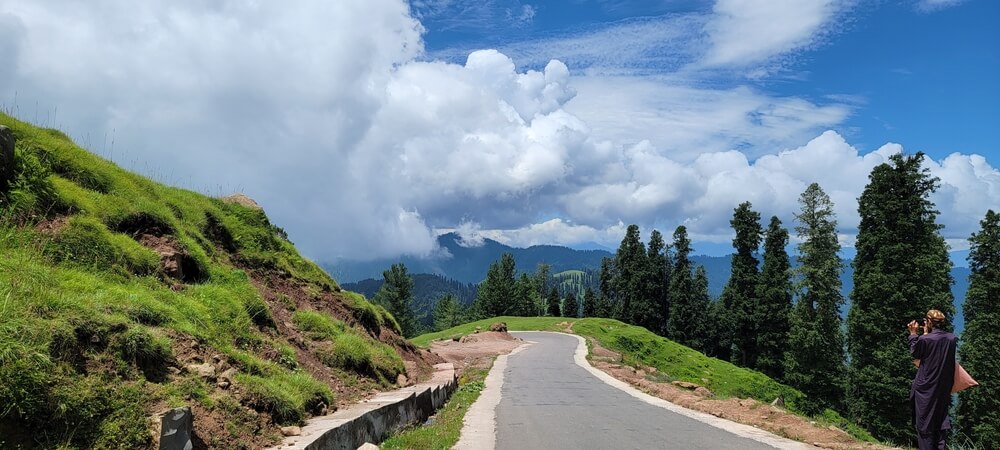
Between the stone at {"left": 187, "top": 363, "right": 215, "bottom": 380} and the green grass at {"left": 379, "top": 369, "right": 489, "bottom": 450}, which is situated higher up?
the stone at {"left": 187, "top": 363, "right": 215, "bottom": 380}

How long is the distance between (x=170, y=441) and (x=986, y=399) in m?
39.0

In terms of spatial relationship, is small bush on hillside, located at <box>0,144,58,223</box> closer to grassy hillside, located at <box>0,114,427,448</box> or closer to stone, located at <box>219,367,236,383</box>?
grassy hillside, located at <box>0,114,427,448</box>

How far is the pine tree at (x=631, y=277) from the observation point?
254 ft

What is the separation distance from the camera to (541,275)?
14100 cm

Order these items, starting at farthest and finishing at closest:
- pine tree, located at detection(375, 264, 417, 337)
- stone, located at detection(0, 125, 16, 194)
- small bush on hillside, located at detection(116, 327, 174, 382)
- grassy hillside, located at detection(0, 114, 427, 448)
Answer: pine tree, located at detection(375, 264, 417, 337), stone, located at detection(0, 125, 16, 194), small bush on hillside, located at detection(116, 327, 174, 382), grassy hillside, located at detection(0, 114, 427, 448)

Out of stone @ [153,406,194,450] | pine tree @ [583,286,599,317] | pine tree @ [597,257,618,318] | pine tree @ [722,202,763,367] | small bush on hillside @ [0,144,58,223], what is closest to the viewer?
stone @ [153,406,194,450]

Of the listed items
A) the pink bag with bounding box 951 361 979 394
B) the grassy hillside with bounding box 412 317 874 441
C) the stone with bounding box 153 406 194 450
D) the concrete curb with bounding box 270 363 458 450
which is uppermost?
the stone with bounding box 153 406 194 450

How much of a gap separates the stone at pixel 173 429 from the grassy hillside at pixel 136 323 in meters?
0.11

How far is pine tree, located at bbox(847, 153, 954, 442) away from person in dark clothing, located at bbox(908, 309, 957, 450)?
27.1m

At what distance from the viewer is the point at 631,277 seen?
8075 centimetres

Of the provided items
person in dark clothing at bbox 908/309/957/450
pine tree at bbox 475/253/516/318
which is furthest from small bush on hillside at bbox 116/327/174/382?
pine tree at bbox 475/253/516/318

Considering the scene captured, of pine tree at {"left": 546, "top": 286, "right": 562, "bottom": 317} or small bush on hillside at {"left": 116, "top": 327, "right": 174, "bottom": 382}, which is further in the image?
pine tree at {"left": 546, "top": 286, "right": 562, "bottom": 317}

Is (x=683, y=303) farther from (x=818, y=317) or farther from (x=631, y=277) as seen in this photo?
(x=818, y=317)

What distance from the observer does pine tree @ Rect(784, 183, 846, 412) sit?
130ft
